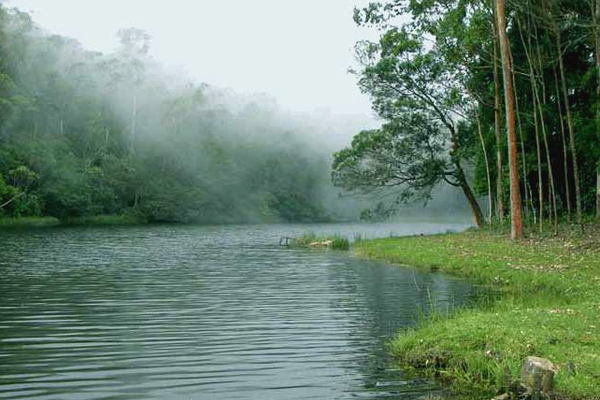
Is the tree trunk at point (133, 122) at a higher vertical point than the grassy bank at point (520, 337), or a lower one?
higher

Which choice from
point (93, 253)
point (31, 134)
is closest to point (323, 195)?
point (31, 134)

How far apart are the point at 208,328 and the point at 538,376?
848cm

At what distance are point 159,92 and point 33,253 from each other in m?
98.8

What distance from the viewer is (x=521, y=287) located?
69.4 feet

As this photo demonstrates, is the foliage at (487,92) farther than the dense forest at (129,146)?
No

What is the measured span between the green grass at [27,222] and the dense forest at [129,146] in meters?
1.22

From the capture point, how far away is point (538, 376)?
970cm

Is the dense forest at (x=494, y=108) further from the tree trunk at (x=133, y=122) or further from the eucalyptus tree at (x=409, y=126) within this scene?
the tree trunk at (x=133, y=122)

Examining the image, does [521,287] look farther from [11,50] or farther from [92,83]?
[92,83]

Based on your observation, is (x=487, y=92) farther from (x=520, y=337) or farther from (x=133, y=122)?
(x=133, y=122)

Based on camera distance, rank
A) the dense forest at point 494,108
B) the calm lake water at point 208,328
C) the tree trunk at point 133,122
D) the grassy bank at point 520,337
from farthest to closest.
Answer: the tree trunk at point 133,122 → the dense forest at point 494,108 → the calm lake water at point 208,328 → the grassy bank at point 520,337

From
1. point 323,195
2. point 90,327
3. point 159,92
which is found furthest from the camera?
point 323,195

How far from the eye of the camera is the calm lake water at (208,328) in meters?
10.8

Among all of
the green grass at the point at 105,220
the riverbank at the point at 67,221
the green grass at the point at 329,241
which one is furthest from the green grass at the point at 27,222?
the green grass at the point at 329,241
